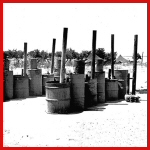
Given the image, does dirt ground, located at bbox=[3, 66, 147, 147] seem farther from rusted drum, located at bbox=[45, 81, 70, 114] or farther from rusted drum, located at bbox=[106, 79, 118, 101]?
rusted drum, located at bbox=[106, 79, 118, 101]

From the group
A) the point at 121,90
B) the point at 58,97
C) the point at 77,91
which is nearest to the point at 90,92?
the point at 77,91

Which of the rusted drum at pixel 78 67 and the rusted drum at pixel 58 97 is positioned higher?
the rusted drum at pixel 78 67

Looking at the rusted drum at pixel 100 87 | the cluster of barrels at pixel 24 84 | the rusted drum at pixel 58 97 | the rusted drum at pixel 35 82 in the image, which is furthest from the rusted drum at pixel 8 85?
the rusted drum at pixel 100 87

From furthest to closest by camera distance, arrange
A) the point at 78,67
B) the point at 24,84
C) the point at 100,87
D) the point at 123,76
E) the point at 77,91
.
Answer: the point at 24,84 → the point at 123,76 → the point at 100,87 → the point at 78,67 → the point at 77,91

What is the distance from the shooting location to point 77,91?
11.1m

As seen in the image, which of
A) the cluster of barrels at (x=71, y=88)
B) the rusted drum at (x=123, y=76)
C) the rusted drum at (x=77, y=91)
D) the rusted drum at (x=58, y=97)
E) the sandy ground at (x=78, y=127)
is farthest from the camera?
the rusted drum at (x=123, y=76)

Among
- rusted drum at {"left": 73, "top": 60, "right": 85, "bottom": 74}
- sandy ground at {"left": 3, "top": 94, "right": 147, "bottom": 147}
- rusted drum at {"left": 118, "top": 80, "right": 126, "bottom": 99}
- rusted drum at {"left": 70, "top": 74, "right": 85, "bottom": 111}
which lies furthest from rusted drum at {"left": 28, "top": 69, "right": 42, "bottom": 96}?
rusted drum at {"left": 70, "top": 74, "right": 85, "bottom": 111}

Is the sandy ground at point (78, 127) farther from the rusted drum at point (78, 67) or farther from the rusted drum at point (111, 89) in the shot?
the rusted drum at point (111, 89)

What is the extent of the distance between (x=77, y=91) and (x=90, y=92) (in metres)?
1.24

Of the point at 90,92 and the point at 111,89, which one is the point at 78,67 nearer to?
the point at 90,92

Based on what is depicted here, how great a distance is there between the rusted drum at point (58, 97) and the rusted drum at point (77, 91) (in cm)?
58

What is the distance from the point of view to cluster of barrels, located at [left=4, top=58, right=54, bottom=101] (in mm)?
14359

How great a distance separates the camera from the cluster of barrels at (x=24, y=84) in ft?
47.1

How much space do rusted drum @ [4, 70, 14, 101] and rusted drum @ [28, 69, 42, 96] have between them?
152 cm
